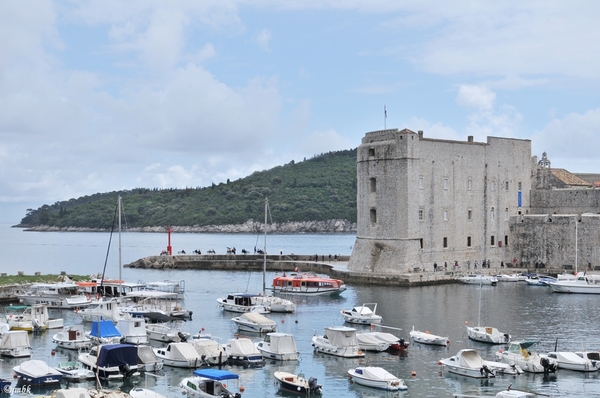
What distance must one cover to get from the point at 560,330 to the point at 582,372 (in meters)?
9.47

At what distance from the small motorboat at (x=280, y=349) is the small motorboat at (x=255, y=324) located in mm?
6573

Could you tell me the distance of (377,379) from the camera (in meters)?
29.4

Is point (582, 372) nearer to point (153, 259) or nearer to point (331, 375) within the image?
point (331, 375)

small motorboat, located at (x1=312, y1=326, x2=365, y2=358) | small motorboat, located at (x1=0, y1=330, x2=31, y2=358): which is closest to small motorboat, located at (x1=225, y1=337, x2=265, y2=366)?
small motorboat, located at (x1=312, y1=326, x2=365, y2=358)

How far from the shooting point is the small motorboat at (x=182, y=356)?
32438mm

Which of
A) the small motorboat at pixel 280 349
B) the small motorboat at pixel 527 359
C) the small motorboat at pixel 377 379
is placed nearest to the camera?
the small motorboat at pixel 377 379

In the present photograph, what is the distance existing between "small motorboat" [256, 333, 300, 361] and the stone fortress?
90.9ft

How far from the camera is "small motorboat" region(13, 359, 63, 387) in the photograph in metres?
29.8

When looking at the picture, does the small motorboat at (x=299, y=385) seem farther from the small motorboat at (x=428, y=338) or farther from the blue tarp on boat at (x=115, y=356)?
the small motorboat at (x=428, y=338)

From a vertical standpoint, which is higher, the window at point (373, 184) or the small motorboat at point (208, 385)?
the window at point (373, 184)

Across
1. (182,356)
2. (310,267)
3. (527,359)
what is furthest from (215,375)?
Result: (310,267)

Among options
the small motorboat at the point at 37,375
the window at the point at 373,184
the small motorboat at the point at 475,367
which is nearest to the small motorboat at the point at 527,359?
the small motorboat at the point at 475,367

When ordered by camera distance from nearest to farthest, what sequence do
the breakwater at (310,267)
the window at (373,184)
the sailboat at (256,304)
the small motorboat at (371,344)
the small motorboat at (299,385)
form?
the small motorboat at (299,385)
the small motorboat at (371,344)
the sailboat at (256,304)
the breakwater at (310,267)
the window at (373,184)

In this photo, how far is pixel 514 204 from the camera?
234 ft
